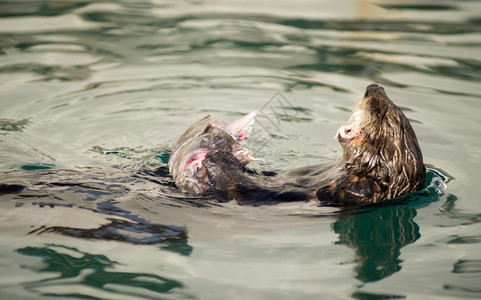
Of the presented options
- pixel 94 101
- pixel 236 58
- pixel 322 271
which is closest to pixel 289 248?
pixel 322 271

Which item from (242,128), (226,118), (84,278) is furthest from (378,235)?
(226,118)

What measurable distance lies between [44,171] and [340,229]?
6.88ft

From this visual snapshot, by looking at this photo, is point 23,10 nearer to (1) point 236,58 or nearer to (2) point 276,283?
(1) point 236,58

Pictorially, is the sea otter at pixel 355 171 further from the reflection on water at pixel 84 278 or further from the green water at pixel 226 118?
the reflection on water at pixel 84 278

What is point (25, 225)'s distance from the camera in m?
3.85

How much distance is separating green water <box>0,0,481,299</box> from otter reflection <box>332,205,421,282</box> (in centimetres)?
1

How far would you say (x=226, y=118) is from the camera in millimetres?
6379

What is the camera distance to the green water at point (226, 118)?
3594 millimetres

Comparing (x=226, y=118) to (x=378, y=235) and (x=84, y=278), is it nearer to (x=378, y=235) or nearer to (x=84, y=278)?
(x=378, y=235)

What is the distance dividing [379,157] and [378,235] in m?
0.53

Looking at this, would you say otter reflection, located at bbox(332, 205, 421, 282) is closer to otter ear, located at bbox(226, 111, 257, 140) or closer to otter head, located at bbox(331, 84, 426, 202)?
otter head, located at bbox(331, 84, 426, 202)

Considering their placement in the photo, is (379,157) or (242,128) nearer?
(379,157)

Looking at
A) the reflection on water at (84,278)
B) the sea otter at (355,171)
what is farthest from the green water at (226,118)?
the sea otter at (355,171)

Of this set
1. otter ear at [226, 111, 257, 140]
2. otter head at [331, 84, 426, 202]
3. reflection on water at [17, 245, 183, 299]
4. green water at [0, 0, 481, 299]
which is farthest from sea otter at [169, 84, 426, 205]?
reflection on water at [17, 245, 183, 299]
